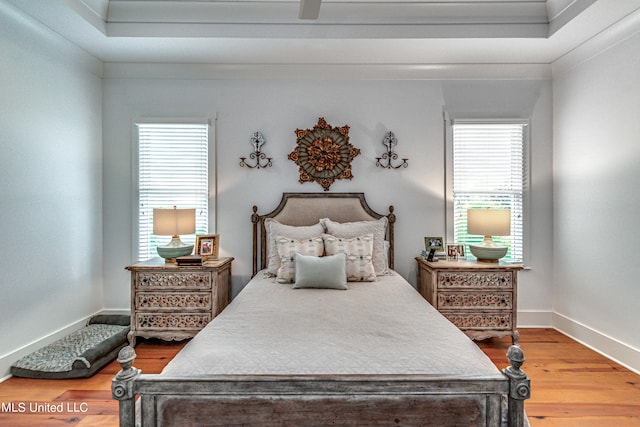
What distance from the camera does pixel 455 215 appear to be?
3770 mm

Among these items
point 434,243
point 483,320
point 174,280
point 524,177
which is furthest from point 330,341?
point 524,177

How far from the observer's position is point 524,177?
147 inches

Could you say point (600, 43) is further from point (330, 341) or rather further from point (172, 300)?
point (172, 300)

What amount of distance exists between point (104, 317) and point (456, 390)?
3.46m

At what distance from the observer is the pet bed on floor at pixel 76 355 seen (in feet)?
8.63

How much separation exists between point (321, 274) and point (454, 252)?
4.97 feet

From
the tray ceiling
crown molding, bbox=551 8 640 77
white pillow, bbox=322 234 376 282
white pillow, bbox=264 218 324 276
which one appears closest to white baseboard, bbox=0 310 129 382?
white pillow, bbox=264 218 324 276

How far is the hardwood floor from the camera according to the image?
2141mm

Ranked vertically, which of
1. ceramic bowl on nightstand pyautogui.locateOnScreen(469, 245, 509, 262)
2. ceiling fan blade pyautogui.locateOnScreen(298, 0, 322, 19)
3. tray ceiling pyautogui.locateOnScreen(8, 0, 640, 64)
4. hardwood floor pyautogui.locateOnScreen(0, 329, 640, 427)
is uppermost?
tray ceiling pyautogui.locateOnScreen(8, 0, 640, 64)

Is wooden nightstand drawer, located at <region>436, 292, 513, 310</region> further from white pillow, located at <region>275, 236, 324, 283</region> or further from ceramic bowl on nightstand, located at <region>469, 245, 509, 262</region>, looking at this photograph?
white pillow, located at <region>275, 236, 324, 283</region>

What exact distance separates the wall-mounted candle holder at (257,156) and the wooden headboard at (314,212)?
1.31 ft

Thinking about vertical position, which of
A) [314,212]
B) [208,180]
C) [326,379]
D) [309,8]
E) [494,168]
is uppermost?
[309,8]

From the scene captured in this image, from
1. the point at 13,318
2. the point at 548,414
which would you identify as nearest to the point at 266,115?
the point at 13,318

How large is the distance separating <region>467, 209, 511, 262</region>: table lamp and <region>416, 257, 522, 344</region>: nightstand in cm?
19
